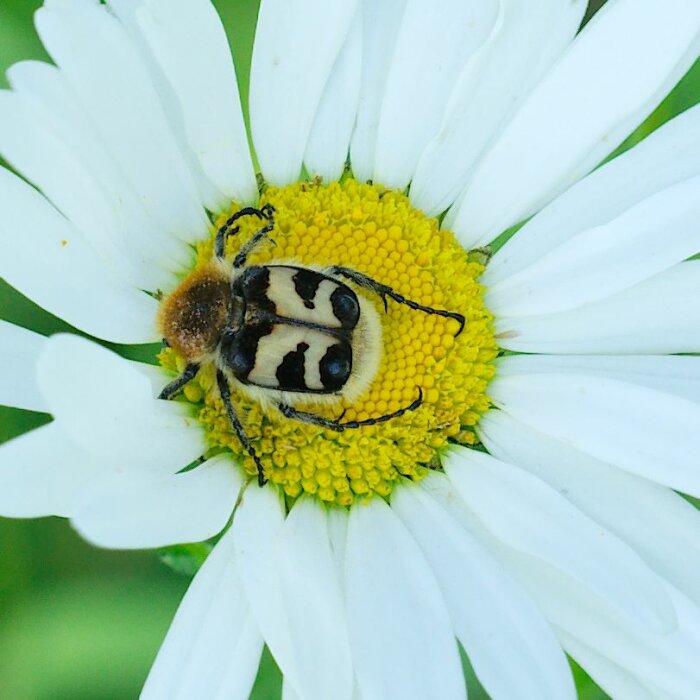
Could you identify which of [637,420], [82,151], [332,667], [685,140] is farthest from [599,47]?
[332,667]

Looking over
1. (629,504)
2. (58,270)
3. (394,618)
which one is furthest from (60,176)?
(629,504)

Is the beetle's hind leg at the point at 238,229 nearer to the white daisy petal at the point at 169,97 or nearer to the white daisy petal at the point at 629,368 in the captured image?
the white daisy petal at the point at 169,97

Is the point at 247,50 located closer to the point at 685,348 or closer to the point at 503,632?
the point at 685,348

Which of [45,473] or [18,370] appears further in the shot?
[18,370]

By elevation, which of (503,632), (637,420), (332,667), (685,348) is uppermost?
(685,348)

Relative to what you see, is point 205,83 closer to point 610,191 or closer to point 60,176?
point 60,176
